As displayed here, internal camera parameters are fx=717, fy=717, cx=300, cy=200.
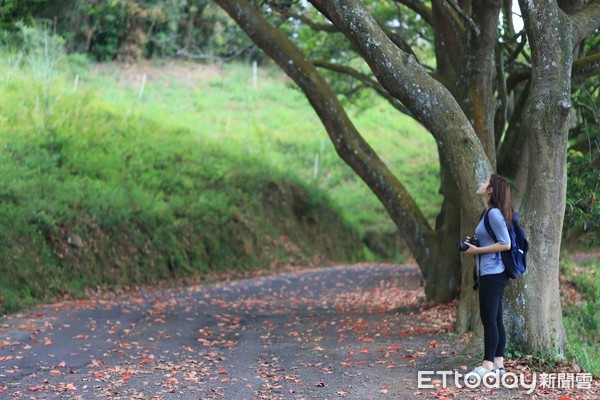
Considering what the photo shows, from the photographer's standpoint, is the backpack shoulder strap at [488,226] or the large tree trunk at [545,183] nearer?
the backpack shoulder strap at [488,226]

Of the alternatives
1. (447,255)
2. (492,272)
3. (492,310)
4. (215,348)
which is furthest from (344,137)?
(492,310)

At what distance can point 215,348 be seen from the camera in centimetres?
949

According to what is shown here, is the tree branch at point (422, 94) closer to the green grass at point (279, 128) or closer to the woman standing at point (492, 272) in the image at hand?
the woman standing at point (492, 272)

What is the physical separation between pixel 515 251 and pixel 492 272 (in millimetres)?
312

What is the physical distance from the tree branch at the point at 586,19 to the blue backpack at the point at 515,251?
2665 millimetres

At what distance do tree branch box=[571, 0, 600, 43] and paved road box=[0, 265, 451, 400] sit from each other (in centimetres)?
420

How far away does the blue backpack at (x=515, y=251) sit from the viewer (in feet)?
23.6

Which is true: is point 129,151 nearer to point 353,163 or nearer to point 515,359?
point 353,163

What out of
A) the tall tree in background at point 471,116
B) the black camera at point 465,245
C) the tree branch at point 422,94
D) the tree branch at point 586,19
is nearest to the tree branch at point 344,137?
the tall tree in background at point 471,116

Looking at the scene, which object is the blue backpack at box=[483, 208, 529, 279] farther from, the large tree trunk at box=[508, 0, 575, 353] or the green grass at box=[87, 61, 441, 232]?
the green grass at box=[87, 61, 441, 232]

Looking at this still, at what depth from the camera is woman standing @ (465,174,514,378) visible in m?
7.22

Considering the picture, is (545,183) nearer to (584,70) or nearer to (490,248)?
(490,248)

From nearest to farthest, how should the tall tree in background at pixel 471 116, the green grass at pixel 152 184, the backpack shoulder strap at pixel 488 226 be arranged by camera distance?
the backpack shoulder strap at pixel 488 226 → the tall tree in background at pixel 471 116 → the green grass at pixel 152 184

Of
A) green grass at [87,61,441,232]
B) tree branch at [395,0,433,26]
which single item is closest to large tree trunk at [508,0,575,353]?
tree branch at [395,0,433,26]
